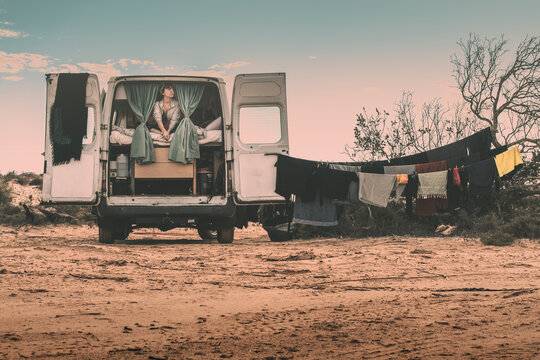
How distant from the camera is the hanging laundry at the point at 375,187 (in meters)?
11.2

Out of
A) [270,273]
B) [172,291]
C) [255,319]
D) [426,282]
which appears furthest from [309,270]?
[255,319]

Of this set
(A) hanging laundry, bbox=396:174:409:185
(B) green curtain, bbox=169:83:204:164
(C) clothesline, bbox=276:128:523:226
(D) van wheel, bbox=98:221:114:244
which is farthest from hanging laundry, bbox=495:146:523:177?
(D) van wheel, bbox=98:221:114:244

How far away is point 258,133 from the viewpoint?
9836mm

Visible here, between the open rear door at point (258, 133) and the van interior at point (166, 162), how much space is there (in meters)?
0.57

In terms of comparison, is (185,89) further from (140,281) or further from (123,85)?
(140,281)

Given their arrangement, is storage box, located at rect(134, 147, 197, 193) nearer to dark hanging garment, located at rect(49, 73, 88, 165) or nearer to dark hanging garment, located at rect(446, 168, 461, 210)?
dark hanging garment, located at rect(49, 73, 88, 165)

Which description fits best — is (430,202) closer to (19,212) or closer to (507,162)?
(507,162)

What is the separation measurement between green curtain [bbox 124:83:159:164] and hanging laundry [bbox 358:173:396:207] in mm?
3876

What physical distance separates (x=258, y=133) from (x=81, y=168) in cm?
286

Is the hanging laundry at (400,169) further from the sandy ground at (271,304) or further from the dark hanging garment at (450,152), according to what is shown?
the sandy ground at (271,304)

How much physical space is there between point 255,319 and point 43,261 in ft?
12.4

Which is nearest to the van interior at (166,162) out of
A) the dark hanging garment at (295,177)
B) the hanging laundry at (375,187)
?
the dark hanging garment at (295,177)

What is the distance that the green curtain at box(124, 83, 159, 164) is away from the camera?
9.91 m

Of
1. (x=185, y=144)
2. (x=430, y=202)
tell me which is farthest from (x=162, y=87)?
(x=430, y=202)
